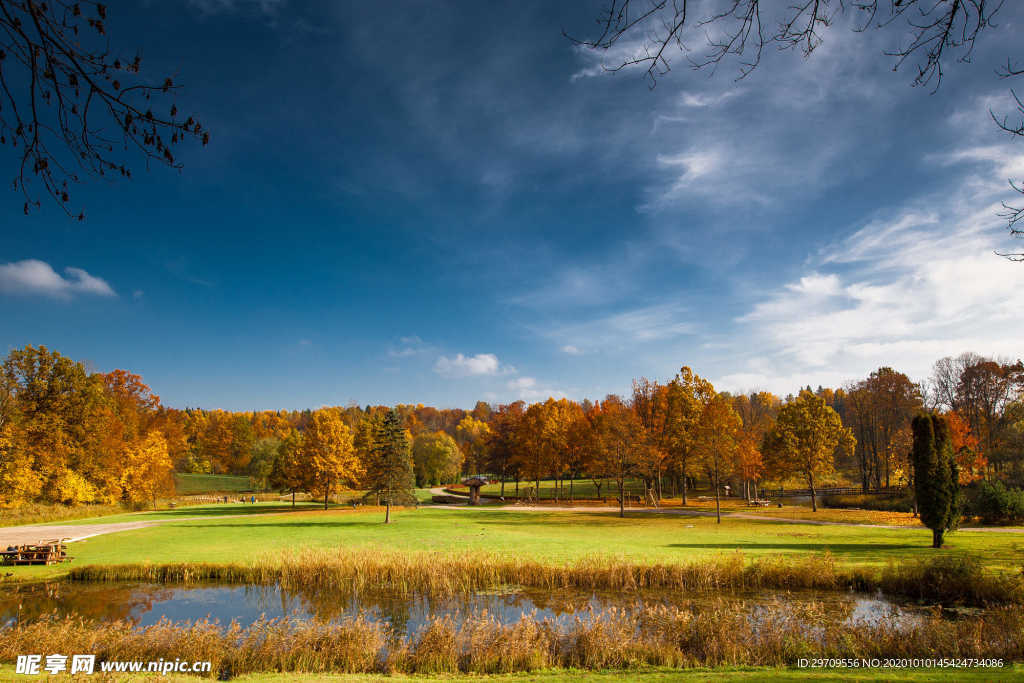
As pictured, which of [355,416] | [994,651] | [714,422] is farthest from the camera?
[355,416]

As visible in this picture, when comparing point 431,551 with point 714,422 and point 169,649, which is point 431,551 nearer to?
point 169,649

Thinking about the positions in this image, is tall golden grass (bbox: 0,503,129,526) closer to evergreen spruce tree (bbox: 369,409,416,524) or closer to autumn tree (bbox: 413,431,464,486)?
evergreen spruce tree (bbox: 369,409,416,524)

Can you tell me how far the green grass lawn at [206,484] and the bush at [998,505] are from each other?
86.0m

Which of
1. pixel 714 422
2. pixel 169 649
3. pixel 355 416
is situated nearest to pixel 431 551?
pixel 169 649

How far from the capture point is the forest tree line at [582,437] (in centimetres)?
3916

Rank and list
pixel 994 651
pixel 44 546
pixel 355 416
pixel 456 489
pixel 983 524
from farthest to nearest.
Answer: pixel 355 416 < pixel 456 489 < pixel 983 524 < pixel 44 546 < pixel 994 651

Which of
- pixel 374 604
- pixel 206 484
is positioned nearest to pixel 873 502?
pixel 374 604

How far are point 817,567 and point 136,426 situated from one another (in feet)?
197

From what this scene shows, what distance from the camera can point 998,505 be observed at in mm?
29188

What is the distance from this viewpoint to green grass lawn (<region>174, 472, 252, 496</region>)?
76.9 metres

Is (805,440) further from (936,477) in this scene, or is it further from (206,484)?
(206,484)

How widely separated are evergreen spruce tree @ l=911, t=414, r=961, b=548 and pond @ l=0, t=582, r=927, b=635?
8.25 meters

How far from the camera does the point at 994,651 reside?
31.1 feet

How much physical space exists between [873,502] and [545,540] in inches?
1488
